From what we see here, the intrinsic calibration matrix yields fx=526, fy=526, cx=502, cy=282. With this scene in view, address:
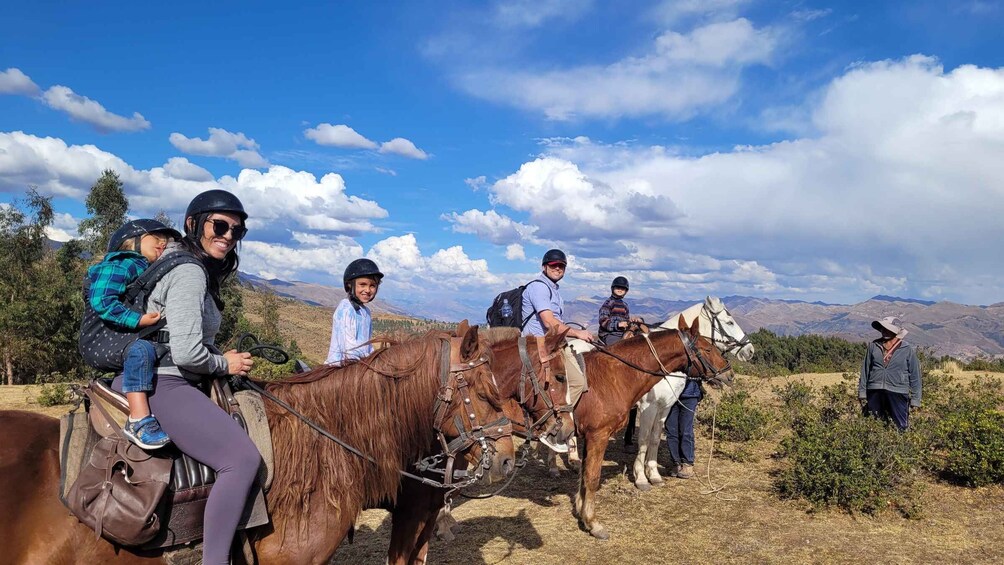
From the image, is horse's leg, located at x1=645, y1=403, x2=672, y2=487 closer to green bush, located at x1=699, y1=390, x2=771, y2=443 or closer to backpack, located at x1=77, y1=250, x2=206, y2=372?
green bush, located at x1=699, y1=390, x2=771, y2=443

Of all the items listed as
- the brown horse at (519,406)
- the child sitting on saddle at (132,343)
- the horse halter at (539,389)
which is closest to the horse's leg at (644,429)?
the brown horse at (519,406)

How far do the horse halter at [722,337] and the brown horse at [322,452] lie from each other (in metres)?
5.80

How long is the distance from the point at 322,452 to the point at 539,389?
6.48ft

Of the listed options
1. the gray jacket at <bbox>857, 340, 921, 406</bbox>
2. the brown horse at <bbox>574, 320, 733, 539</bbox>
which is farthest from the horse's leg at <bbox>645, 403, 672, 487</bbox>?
the gray jacket at <bbox>857, 340, 921, 406</bbox>

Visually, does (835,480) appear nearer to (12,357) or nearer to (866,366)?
(866,366)

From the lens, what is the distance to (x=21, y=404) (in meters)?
11.9

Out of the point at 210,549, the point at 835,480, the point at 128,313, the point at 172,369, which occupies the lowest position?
the point at 835,480

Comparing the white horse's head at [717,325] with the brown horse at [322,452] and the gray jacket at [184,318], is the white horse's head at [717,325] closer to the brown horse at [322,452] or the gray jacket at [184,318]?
the brown horse at [322,452]

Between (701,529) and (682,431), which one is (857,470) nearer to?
(701,529)

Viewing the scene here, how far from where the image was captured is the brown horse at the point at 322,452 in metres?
2.39

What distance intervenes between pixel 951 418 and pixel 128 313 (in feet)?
33.8

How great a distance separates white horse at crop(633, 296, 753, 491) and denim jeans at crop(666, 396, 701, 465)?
303 mm

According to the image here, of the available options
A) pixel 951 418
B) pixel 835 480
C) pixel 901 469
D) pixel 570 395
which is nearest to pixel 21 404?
pixel 570 395

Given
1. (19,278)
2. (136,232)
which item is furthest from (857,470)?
(19,278)
